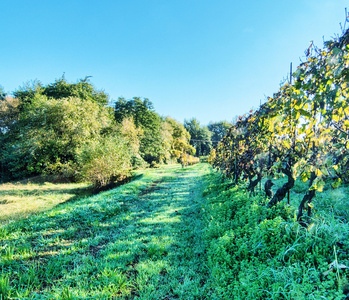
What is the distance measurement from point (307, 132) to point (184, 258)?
3.19 metres

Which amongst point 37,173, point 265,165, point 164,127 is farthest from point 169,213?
point 164,127

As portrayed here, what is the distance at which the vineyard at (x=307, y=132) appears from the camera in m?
1.56

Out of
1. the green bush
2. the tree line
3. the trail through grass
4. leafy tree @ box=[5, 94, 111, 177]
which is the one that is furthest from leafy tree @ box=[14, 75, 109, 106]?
the trail through grass

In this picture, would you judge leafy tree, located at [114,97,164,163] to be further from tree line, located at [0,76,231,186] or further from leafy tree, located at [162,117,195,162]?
tree line, located at [0,76,231,186]

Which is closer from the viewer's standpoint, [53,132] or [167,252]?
[167,252]

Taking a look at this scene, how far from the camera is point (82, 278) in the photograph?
2.76m

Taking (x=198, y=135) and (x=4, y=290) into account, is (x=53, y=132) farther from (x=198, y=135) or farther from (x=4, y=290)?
(x=198, y=135)

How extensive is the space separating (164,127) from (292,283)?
37.6 m

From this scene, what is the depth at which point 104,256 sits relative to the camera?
339cm

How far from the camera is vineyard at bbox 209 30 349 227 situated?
156 cm

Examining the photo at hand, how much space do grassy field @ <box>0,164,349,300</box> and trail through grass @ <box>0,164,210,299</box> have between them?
0.06 ft

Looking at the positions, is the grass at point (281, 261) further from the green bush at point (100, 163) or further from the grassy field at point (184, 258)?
the green bush at point (100, 163)

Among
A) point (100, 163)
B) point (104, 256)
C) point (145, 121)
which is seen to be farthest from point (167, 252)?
point (145, 121)

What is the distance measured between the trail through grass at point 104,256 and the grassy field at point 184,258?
18 mm
